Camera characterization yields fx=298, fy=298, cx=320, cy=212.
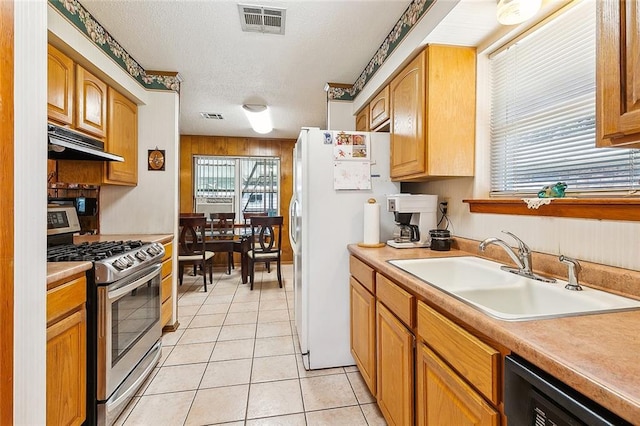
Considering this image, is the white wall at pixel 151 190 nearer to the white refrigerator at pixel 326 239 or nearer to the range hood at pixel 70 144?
the range hood at pixel 70 144

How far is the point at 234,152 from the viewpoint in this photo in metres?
5.40

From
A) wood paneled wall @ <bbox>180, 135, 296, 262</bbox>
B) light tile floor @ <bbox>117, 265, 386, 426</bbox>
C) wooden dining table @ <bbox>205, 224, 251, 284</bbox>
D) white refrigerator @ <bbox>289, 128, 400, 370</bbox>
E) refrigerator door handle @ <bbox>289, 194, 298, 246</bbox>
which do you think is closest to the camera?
light tile floor @ <bbox>117, 265, 386, 426</bbox>

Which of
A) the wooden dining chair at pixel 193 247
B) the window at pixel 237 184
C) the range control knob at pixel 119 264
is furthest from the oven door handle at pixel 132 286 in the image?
the window at pixel 237 184

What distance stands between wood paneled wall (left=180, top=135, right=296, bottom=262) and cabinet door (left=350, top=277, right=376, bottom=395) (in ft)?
12.0

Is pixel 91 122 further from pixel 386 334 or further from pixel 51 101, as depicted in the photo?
pixel 386 334

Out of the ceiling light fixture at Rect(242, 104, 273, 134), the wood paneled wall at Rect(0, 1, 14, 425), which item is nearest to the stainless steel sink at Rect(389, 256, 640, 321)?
the wood paneled wall at Rect(0, 1, 14, 425)

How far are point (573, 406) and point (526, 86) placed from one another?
4.96 ft

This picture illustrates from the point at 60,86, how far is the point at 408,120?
2176 millimetres

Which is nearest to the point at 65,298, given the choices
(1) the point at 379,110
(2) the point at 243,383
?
(2) the point at 243,383

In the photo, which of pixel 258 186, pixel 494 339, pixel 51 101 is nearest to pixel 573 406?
pixel 494 339

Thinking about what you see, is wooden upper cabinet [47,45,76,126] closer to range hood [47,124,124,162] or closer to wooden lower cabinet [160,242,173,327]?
range hood [47,124,124,162]

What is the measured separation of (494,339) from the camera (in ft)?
2.42

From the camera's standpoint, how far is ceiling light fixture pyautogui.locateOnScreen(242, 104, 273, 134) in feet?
11.9

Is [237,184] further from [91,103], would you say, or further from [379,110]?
[379,110]
